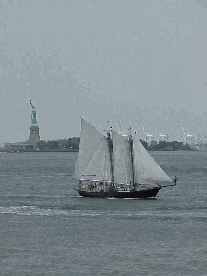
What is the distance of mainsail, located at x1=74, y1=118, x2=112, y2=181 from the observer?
284 feet

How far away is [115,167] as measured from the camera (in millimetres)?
85938

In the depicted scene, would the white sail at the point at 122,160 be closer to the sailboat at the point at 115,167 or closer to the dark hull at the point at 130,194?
the sailboat at the point at 115,167

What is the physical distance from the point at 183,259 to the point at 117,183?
37504 mm

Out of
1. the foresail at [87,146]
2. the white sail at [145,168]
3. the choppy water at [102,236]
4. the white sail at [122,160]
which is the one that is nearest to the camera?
the choppy water at [102,236]

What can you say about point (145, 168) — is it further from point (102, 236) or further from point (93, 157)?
point (102, 236)

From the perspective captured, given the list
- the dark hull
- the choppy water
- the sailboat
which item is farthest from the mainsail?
the choppy water

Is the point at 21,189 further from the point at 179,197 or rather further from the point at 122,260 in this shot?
the point at 122,260

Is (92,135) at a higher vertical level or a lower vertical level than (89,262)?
higher

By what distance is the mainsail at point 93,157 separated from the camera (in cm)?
8644

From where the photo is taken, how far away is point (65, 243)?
5350cm

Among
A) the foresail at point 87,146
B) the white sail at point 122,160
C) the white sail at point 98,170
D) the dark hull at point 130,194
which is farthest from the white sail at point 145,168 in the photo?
the foresail at point 87,146

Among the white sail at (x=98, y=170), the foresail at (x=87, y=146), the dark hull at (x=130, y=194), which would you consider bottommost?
the dark hull at (x=130, y=194)

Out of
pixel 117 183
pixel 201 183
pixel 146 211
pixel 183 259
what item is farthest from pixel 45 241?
pixel 201 183

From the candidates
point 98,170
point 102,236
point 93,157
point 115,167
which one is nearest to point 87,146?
point 93,157
